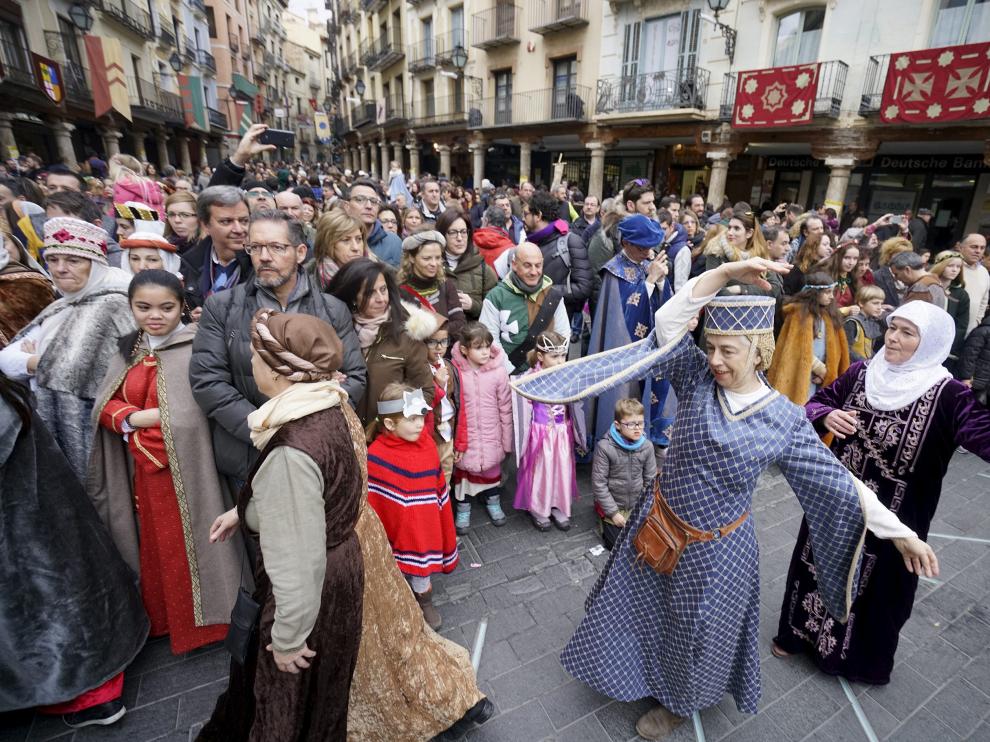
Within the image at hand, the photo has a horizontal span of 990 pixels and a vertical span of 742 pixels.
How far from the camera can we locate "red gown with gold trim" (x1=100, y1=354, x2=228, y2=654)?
2502 millimetres

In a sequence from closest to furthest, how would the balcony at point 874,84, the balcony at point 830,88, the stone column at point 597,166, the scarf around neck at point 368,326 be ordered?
the scarf around neck at point 368,326 < the balcony at point 874,84 < the balcony at point 830,88 < the stone column at point 597,166

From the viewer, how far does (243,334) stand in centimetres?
253

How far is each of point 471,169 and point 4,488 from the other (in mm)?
28518

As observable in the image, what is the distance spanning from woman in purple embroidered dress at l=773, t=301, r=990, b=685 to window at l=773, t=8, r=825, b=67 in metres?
14.7

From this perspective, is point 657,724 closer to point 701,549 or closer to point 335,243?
point 701,549

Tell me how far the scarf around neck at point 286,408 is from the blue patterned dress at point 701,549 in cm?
74

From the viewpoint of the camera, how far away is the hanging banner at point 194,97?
22731 mm

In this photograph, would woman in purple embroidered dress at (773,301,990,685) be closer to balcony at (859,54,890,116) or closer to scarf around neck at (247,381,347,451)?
scarf around neck at (247,381,347,451)

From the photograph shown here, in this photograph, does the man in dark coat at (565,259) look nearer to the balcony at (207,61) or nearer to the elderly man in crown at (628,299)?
the elderly man in crown at (628,299)

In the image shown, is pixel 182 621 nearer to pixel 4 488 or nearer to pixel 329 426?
pixel 4 488

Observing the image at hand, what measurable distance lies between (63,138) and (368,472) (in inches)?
869

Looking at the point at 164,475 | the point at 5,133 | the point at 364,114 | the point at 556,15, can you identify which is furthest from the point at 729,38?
the point at 364,114

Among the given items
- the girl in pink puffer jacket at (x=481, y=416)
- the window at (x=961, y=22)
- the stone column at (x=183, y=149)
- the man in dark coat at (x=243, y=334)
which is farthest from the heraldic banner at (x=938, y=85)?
the stone column at (x=183, y=149)

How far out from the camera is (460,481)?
3.90 meters
